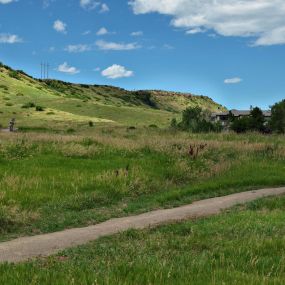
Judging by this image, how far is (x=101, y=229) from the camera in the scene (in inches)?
448

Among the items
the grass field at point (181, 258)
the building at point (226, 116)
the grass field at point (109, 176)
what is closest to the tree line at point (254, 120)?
the building at point (226, 116)

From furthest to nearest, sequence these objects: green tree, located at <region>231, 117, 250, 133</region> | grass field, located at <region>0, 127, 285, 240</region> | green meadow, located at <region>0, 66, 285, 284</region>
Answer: green tree, located at <region>231, 117, 250, 133</region> → grass field, located at <region>0, 127, 285, 240</region> → green meadow, located at <region>0, 66, 285, 284</region>

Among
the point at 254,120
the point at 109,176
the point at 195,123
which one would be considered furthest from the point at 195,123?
the point at 109,176

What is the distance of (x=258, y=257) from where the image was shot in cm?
695

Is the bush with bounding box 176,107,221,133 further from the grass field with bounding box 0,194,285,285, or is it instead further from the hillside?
the grass field with bounding box 0,194,285,285

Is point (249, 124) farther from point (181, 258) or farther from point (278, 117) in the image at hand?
point (181, 258)

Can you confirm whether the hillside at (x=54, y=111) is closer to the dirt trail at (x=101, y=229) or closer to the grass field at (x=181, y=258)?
the dirt trail at (x=101, y=229)

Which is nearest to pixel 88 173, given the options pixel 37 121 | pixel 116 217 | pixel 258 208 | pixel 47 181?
pixel 47 181

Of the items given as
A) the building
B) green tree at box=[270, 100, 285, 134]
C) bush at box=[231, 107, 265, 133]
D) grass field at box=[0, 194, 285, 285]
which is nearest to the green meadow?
grass field at box=[0, 194, 285, 285]

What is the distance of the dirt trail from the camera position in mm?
9219

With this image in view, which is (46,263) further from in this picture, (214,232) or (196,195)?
(196,195)

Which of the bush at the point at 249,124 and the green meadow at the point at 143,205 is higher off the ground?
the bush at the point at 249,124

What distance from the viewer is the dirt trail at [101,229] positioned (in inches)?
363

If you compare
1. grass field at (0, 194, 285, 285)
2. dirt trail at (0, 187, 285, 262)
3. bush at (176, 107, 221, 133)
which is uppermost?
bush at (176, 107, 221, 133)
